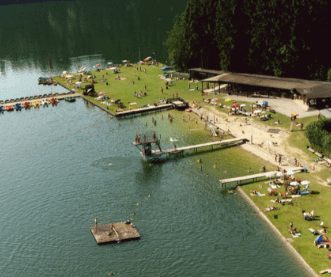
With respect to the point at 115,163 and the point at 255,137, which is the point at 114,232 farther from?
the point at 255,137

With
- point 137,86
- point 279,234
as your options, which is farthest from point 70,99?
point 279,234

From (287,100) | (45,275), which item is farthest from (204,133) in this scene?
(45,275)

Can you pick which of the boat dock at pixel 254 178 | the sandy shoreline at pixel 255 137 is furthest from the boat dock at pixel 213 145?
the boat dock at pixel 254 178

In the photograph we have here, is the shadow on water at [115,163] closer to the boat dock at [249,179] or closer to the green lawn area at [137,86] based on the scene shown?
the boat dock at [249,179]

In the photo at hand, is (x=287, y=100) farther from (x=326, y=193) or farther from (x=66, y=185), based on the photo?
(x=66, y=185)

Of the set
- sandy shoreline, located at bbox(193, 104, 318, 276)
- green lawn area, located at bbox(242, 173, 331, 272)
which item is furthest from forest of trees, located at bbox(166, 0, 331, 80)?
green lawn area, located at bbox(242, 173, 331, 272)

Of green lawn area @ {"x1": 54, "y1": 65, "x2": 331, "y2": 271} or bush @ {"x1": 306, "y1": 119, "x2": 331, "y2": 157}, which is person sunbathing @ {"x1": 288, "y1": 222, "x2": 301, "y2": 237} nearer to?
green lawn area @ {"x1": 54, "y1": 65, "x2": 331, "y2": 271}
